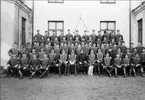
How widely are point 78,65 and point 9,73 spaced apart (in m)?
4.05

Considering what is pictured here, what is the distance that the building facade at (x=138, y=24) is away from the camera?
16105 millimetres

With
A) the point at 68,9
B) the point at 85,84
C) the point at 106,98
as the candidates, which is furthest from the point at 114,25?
the point at 106,98

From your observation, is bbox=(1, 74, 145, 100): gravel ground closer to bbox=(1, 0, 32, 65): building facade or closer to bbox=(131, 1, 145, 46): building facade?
bbox=(1, 0, 32, 65): building facade

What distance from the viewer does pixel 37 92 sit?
8.16 m

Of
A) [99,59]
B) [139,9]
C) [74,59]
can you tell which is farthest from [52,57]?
[139,9]

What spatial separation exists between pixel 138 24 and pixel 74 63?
8506 mm

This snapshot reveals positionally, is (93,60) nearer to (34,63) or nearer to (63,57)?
(63,57)

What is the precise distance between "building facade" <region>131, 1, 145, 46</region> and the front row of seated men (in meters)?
4.27

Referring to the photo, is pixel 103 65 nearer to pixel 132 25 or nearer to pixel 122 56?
pixel 122 56

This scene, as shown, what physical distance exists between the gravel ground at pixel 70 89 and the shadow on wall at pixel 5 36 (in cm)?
347

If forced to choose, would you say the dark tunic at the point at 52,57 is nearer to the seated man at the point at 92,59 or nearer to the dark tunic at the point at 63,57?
the dark tunic at the point at 63,57

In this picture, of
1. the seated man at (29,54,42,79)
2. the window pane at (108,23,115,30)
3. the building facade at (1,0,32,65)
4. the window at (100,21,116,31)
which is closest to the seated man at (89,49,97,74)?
the seated man at (29,54,42,79)

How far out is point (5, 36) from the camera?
1386 centimetres

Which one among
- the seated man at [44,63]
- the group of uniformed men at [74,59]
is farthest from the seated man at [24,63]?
the seated man at [44,63]
